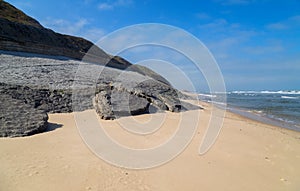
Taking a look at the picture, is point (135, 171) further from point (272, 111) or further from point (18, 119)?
point (272, 111)

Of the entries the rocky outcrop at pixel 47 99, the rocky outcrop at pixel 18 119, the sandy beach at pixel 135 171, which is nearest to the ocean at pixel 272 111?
the rocky outcrop at pixel 47 99

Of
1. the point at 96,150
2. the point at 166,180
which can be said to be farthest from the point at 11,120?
the point at 166,180

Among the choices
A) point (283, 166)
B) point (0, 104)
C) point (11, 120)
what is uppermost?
point (0, 104)

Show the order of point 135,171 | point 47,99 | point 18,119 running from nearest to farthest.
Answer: point 135,171 < point 18,119 < point 47,99

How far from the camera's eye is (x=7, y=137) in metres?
5.42

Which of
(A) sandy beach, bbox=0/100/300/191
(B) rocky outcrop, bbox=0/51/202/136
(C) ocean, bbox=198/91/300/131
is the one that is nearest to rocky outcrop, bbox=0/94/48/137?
(B) rocky outcrop, bbox=0/51/202/136

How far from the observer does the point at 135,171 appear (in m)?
4.26

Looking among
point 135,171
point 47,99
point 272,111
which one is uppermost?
point 47,99

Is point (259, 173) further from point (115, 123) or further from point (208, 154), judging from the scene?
point (115, 123)

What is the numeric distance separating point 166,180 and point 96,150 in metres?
2.01

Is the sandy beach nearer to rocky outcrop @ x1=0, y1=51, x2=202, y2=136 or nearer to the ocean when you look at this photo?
rocky outcrop @ x1=0, y1=51, x2=202, y2=136

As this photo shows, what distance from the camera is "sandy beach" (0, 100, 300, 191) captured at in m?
3.60

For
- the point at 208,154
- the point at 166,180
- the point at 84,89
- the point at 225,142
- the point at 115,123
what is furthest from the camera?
the point at 84,89

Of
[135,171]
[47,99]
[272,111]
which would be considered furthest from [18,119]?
[272,111]
